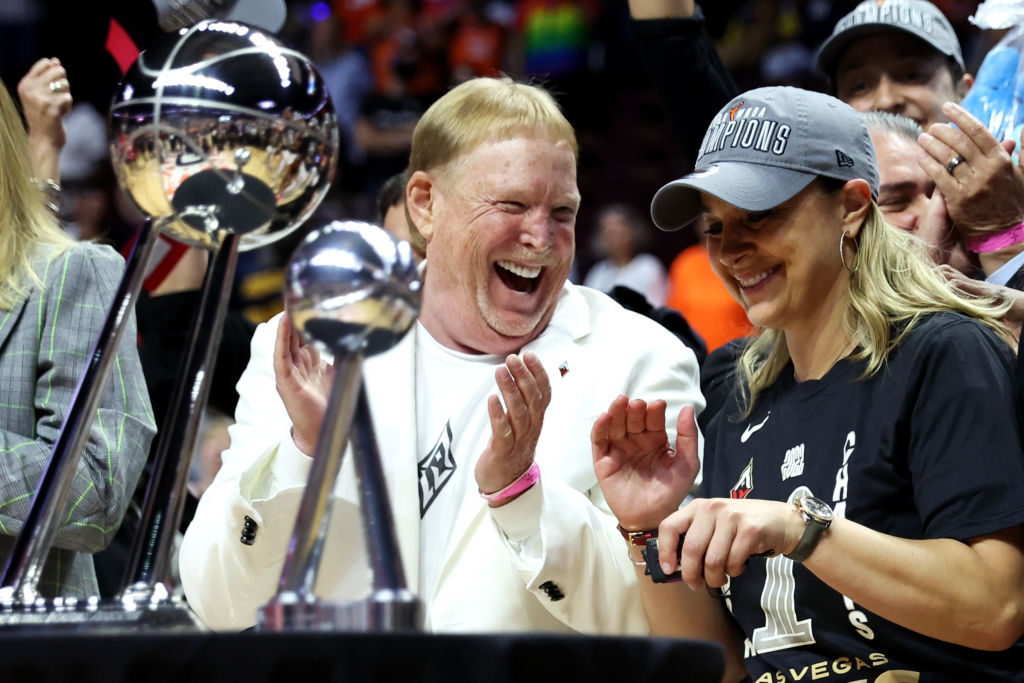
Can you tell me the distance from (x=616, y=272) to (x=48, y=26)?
405 centimetres

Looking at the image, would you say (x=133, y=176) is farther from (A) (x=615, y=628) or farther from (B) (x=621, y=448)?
(A) (x=615, y=628)

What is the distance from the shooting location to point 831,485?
63.0 inches

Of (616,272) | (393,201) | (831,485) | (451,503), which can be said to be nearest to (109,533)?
(451,503)

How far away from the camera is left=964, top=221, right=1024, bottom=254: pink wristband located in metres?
1.95

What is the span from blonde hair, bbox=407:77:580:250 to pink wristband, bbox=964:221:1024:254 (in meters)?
0.69

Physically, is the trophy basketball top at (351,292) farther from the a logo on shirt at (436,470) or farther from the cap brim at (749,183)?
the a logo on shirt at (436,470)

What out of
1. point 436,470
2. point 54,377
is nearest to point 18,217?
point 54,377

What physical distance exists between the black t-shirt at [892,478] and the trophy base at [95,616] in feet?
2.71

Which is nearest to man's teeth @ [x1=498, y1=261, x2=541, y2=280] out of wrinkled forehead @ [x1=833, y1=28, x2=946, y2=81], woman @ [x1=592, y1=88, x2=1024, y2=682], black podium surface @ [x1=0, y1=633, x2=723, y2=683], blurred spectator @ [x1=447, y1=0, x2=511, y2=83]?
woman @ [x1=592, y1=88, x2=1024, y2=682]

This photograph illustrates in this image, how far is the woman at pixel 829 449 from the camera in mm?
1433

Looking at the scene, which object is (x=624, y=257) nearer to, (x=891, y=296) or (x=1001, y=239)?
(x=1001, y=239)

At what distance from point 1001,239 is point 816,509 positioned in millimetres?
767

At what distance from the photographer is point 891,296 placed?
1.70 metres

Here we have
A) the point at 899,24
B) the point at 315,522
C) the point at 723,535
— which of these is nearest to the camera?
the point at 315,522
